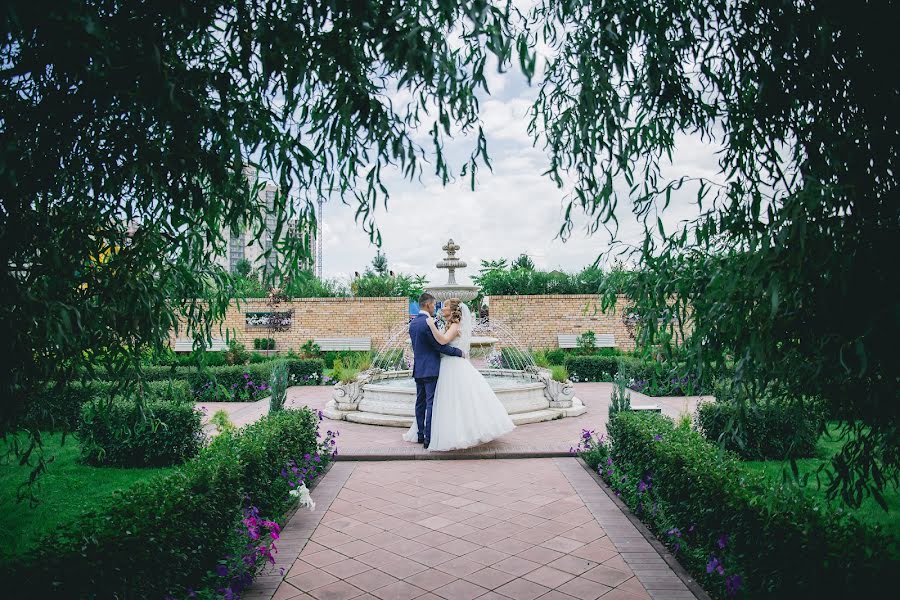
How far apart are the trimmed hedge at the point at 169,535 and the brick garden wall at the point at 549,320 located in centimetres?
1559

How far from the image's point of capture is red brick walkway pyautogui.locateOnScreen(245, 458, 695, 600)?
13.0 feet

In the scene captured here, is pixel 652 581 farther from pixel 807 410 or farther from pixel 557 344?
pixel 557 344

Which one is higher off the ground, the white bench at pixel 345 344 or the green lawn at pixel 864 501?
the white bench at pixel 345 344

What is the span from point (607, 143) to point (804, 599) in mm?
2241

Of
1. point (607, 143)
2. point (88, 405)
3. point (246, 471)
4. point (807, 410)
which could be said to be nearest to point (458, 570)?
point (246, 471)

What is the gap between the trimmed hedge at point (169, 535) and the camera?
2582 millimetres

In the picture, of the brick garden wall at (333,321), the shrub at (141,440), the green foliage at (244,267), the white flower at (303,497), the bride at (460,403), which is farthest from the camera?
the brick garden wall at (333,321)

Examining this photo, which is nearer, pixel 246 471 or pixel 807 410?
pixel 807 410

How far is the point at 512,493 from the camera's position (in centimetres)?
618

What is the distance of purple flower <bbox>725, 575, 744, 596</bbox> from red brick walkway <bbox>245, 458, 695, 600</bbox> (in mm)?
453

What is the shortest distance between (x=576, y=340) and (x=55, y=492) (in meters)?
16.1

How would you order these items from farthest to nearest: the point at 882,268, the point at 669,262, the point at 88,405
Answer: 1. the point at 88,405
2. the point at 669,262
3. the point at 882,268

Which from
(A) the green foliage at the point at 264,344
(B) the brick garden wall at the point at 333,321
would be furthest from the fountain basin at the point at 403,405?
(A) the green foliage at the point at 264,344

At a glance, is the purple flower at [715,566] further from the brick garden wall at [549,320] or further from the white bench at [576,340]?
the brick garden wall at [549,320]
